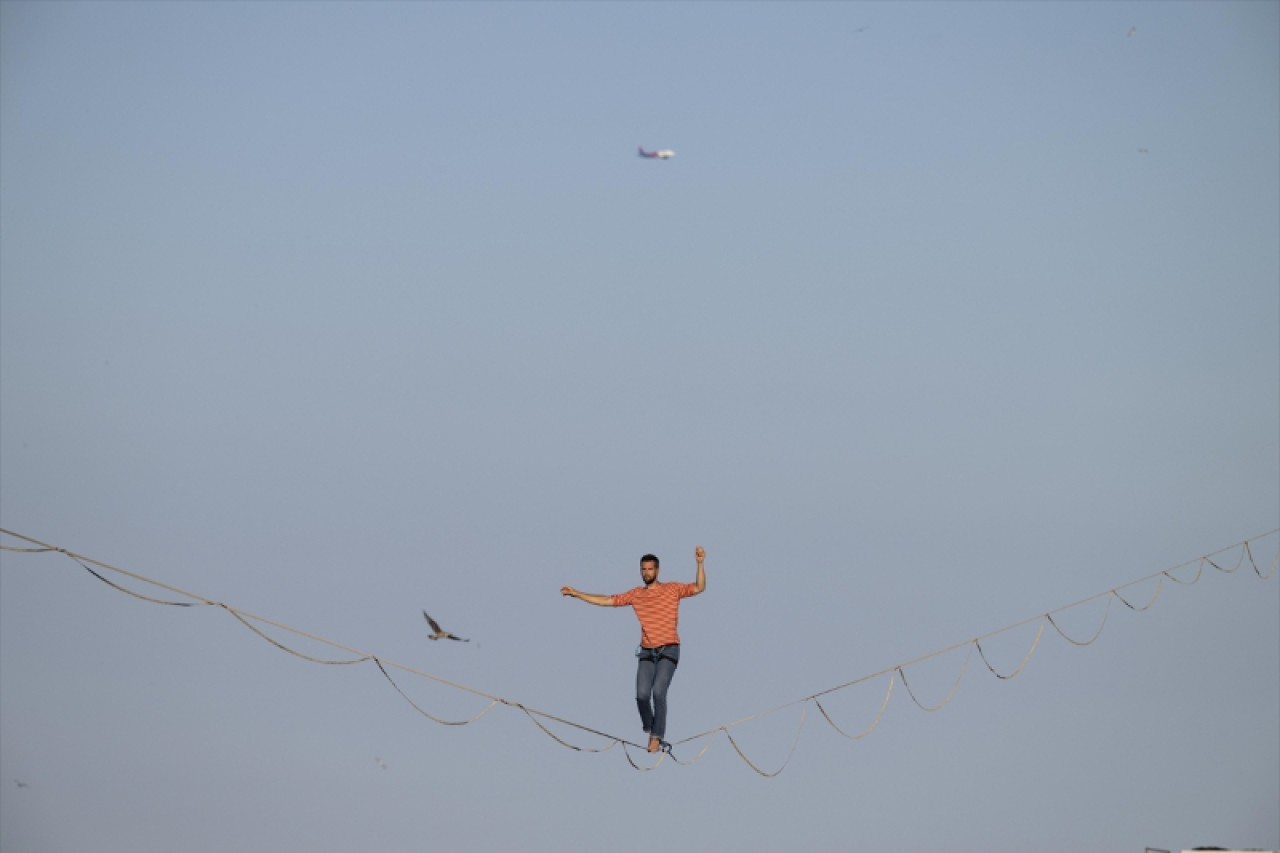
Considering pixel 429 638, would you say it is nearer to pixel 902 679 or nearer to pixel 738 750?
pixel 738 750

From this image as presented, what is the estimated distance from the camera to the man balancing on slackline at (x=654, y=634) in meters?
19.2

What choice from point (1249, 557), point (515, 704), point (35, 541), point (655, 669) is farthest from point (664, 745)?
point (1249, 557)

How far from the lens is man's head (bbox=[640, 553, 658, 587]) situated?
62.7 feet

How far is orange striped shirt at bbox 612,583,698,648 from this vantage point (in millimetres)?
19156

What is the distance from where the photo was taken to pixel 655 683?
19.2 m

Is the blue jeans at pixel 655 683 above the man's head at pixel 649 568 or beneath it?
beneath

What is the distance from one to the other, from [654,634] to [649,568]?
581mm

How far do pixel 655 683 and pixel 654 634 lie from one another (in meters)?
0.43

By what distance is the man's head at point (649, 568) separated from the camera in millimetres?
19109

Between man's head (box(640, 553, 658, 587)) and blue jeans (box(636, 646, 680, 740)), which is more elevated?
man's head (box(640, 553, 658, 587))

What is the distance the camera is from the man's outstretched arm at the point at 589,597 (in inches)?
746

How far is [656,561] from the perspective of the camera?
1916cm

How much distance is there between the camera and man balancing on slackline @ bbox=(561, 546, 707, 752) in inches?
754

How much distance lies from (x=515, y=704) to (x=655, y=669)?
2.09m
